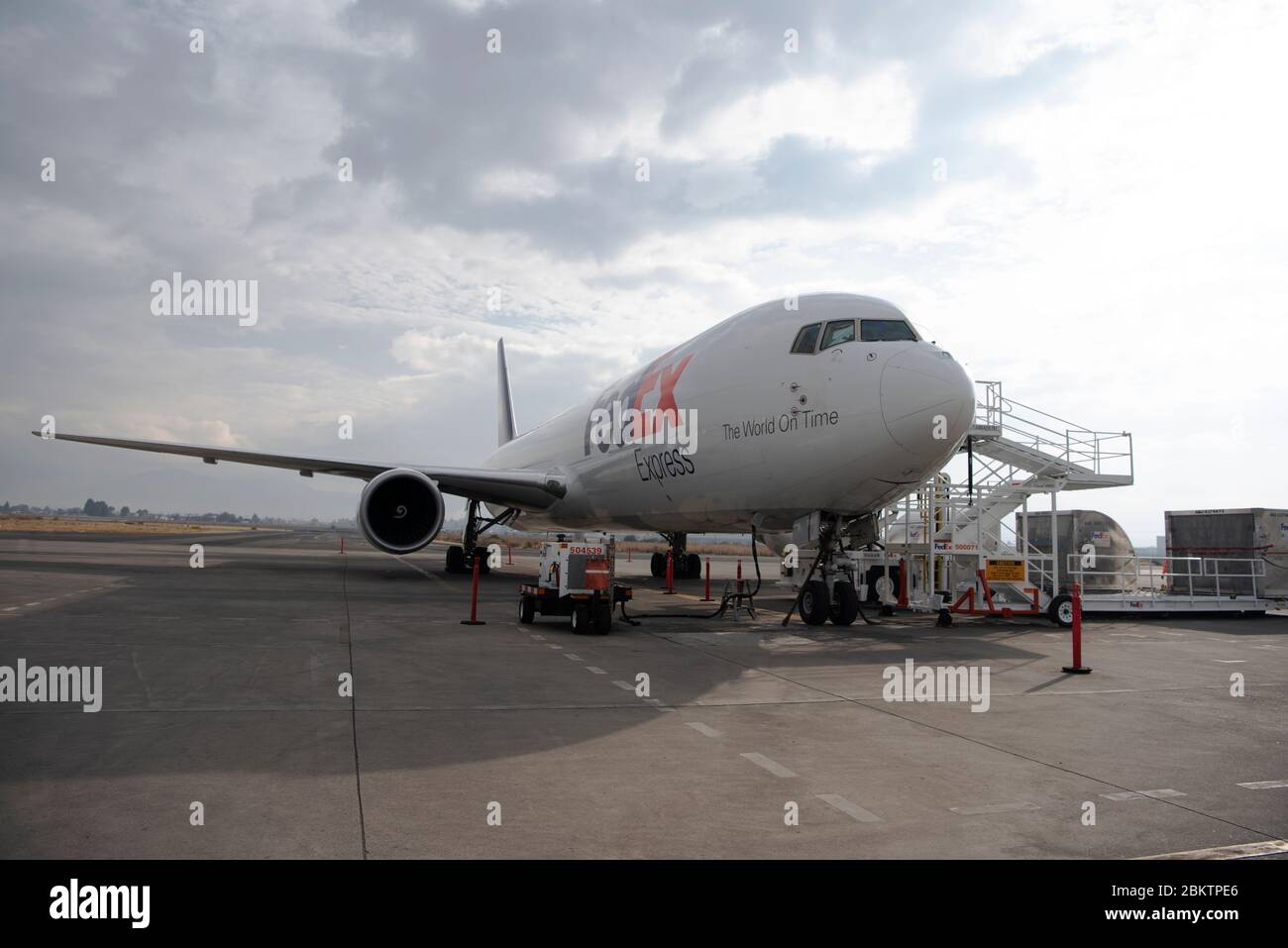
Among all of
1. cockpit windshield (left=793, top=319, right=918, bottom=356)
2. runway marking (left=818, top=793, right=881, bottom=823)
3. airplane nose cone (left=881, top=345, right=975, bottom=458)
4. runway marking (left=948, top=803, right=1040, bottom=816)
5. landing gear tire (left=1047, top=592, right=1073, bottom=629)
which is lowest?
landing gear tire (left=1047, top=592, right=1073, bottom=629)

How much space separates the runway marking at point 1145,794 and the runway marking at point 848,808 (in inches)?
57.9

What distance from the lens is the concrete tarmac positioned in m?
3.76

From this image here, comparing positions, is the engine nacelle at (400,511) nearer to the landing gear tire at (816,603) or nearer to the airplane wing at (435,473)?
the airplane wing at (435,473)

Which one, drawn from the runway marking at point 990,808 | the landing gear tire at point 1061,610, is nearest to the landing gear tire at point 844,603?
the landing gear tire at point 1061,610

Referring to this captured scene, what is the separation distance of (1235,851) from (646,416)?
12750mm

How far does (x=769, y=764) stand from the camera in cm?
507

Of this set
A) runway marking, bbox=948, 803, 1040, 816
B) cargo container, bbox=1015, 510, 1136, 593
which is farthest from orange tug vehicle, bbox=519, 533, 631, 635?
cargo container, bbox=1015, 510, 1136, 593

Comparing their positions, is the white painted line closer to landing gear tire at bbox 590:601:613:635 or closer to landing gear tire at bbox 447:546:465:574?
Answer: landing gear tire at bbox 590:601:613:635

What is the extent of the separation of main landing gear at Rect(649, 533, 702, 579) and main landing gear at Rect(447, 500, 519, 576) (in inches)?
186

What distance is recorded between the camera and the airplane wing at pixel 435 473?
1911cm

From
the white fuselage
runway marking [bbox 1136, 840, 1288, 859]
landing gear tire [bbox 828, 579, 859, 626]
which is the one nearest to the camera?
runway marking [bbox 1136, 840, 1288, 859]

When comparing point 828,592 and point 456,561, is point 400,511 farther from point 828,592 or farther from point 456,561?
point 828,592
